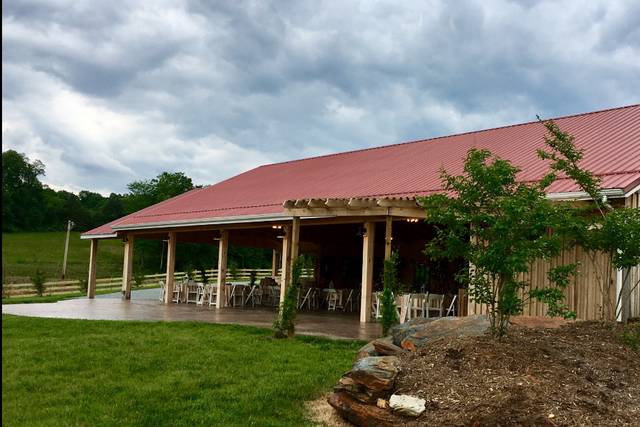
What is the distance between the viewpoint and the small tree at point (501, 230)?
6312mm

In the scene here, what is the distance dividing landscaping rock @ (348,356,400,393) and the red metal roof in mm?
5216

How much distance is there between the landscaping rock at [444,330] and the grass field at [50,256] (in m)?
38.8

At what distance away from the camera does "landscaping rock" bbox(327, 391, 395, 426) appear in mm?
5410

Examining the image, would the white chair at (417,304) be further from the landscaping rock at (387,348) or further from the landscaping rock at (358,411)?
the landscaping rock at (358,411)

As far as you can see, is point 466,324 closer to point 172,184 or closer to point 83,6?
point 83,6

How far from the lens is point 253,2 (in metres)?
10.2

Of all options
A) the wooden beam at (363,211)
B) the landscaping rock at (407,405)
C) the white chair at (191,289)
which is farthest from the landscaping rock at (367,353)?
the white chair at (191,289)

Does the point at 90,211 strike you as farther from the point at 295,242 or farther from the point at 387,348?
the point at 387,348

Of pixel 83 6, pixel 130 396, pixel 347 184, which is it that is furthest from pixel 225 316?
pixel 83 6

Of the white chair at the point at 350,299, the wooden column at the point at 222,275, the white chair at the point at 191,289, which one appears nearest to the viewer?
the wooden column at the point at 222,275

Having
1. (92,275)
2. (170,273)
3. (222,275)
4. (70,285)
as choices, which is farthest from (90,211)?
(222,275)

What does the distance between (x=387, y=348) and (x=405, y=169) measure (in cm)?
918

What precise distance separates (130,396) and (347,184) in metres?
10.3

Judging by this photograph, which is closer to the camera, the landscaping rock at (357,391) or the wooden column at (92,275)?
the landscaping rock at (357,391)
